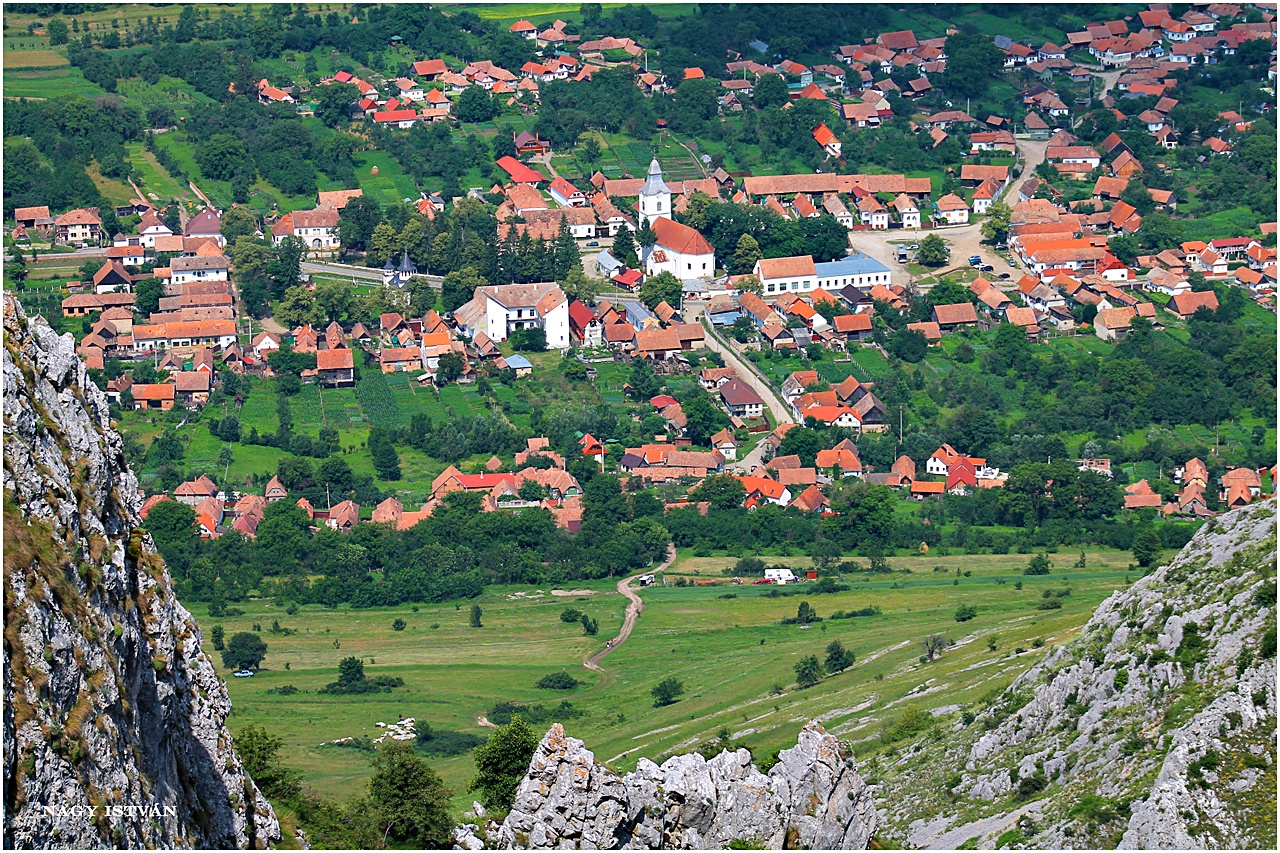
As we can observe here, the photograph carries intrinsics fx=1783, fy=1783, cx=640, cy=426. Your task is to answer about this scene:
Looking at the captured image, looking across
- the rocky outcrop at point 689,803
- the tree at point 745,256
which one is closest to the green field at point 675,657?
the rocky outcrop at point 689,803

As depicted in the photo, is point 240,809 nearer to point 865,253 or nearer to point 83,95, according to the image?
point 865,253

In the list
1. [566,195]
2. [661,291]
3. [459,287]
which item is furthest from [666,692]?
[566,195]

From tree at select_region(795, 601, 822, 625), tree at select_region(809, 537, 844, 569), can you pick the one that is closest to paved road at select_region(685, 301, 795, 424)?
tree at select_region(809, 537, 844, 569)

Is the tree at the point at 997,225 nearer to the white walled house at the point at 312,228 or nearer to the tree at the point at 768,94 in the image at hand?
the tree at the point at 768,94

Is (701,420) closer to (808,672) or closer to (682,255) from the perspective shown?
(682,255)

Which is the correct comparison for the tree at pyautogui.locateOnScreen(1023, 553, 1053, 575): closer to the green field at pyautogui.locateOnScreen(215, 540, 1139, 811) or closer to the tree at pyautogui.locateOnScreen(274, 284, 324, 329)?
the green field at pyautogui.locateOnScreen(215, 540, 1139, 811)
